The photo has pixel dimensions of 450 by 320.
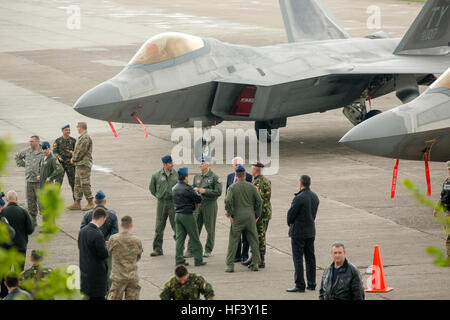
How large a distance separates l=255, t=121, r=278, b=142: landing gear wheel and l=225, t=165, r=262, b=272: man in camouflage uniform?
9.19 m

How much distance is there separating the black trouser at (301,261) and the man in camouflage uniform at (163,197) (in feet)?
8.07

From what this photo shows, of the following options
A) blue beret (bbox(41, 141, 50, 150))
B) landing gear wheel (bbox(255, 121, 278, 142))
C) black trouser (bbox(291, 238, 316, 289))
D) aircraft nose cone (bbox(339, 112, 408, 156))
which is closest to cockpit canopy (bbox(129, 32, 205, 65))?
landing gear wheel (bbox(255, 121, 278, 142))

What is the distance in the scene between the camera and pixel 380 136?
1323 cm

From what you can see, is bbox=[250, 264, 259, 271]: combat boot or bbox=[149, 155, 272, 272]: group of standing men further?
bbox=[250, 264, 259, 271]: combat boot

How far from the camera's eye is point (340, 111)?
27078 mm

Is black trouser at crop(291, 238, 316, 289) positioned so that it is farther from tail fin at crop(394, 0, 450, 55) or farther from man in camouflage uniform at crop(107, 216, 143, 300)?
tail fin at crop(394, 0, 450, 55)

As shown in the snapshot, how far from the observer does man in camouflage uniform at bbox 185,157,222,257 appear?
13266mm

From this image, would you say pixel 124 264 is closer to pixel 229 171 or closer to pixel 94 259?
pixel 94 259

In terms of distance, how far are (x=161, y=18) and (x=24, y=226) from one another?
139 ft

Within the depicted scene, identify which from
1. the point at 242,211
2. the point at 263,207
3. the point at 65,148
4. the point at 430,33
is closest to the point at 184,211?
the point at 242,211

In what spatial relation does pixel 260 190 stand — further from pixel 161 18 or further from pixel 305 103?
pixel 161 18

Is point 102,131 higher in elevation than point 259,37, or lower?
lower

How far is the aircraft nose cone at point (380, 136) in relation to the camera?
13.2 m
